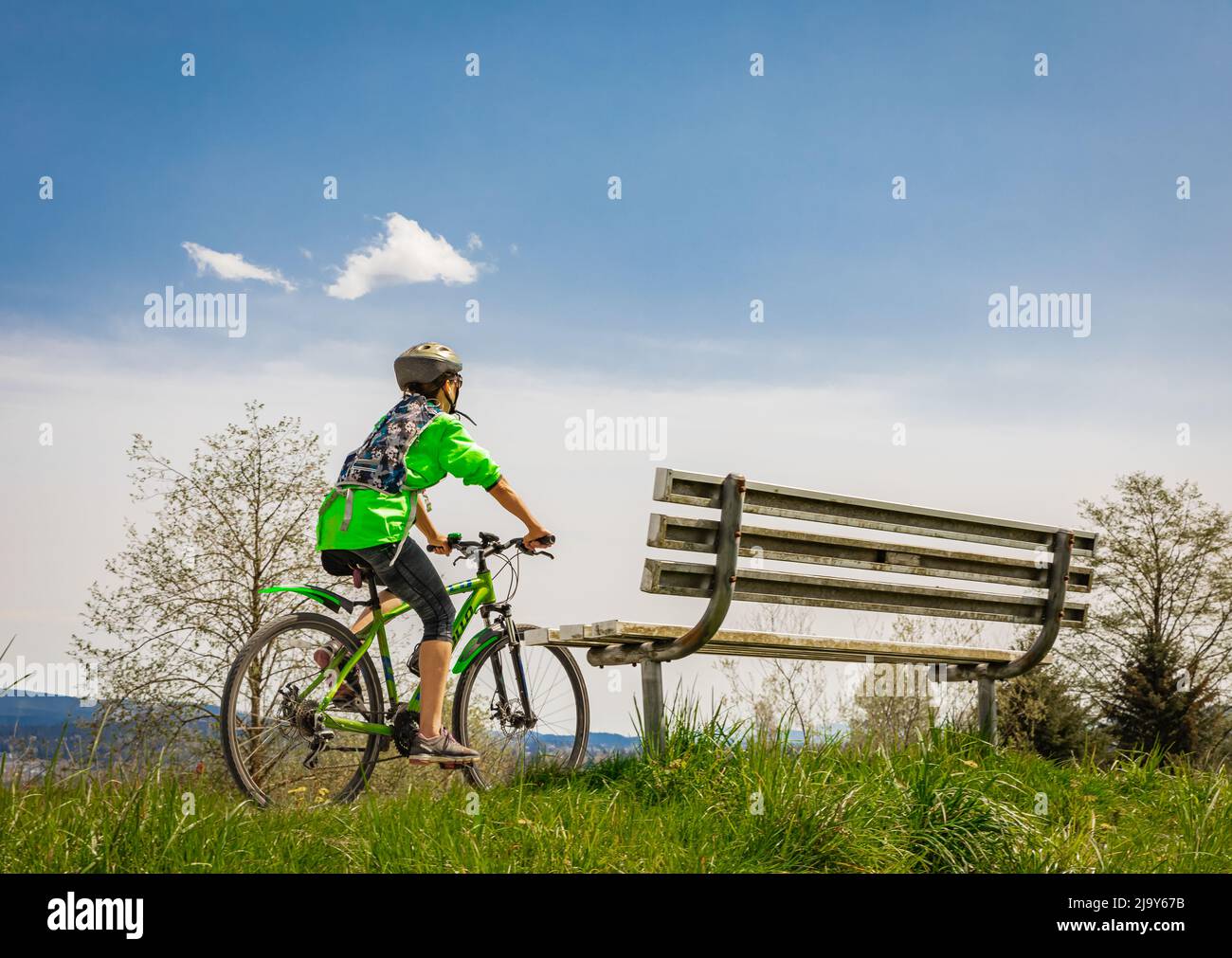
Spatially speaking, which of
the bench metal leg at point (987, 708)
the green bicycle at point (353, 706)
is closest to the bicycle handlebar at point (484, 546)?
the green bicycle at point (353, 706)

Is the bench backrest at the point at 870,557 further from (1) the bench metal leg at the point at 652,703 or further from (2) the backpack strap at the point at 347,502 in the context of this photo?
(2) the backpack strap at the point at 347,502

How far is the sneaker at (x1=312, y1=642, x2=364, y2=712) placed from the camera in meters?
5.16

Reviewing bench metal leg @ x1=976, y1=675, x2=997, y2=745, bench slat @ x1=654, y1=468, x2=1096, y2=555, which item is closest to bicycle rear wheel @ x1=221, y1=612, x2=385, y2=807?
bench slat @ x1=654, y1=468, x2=1096, y2=555

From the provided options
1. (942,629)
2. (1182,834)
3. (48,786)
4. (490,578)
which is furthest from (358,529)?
(942,629)

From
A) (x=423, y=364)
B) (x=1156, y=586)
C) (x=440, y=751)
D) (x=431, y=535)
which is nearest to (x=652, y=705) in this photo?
(x=440, y=751)

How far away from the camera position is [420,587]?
16.5 ft

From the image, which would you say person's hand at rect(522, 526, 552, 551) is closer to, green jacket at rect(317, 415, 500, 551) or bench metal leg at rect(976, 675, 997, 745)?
green jacket at rect(317, 415, 500, 551)

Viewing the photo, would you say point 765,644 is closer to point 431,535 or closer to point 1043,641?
point 431,535

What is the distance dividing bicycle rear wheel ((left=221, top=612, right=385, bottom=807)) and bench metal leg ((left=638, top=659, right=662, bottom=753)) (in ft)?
4.15

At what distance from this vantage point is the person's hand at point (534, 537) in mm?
5289

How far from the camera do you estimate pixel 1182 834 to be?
5.16 metres

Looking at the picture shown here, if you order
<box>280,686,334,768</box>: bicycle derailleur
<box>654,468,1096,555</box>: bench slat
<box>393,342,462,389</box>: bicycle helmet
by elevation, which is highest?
<box>393,342,462,389</box>: bicycle helmet

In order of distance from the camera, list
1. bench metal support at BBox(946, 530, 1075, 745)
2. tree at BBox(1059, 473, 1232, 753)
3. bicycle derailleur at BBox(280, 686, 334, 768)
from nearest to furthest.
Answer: bicycle derailleur at BBox(280, 686, 334, 768) < bench metal support at BBox(946, 530, 1075, 745) < tree at BBox(1059, 473, 1232, 753)
